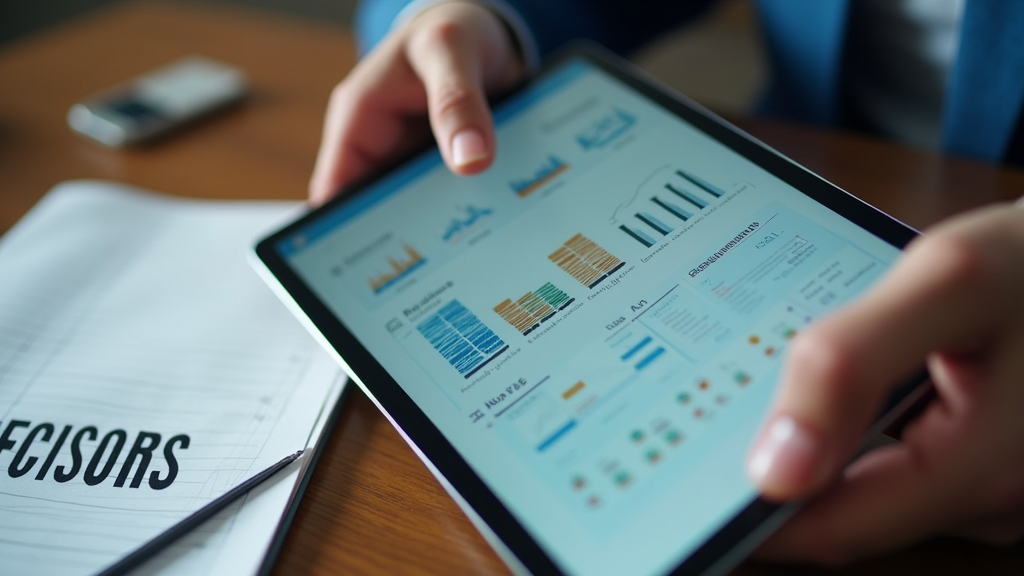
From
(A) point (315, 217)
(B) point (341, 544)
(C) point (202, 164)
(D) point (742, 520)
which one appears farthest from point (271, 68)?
(D) point (742, 520)

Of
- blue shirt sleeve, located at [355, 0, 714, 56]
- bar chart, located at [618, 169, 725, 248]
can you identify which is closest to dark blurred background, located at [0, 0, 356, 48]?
blue shirt sleeve, located at [355, 0, 714, 56]

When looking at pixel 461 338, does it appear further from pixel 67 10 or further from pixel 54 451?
pixel 67 10

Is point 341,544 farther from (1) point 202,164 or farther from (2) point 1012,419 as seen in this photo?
(1) point 202,164

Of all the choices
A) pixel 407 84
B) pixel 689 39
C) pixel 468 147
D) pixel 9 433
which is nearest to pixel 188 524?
pixel 9 433

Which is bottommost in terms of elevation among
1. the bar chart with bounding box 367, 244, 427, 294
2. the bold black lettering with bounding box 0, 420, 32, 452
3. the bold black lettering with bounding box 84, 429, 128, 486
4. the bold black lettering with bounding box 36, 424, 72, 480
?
the bar chart with bounding box 367, 244, 427, 294

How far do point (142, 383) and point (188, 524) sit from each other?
0.14 meters

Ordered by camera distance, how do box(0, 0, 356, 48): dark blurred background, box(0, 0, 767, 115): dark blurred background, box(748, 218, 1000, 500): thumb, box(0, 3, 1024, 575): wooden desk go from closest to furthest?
box(748, 218, 1000, 500): thumb
box(0, 3, 1024, 575): wooden desk
box(0, 0, 767, 115): dark blurred background
box(0, 0, 356, 48): dark blurred background

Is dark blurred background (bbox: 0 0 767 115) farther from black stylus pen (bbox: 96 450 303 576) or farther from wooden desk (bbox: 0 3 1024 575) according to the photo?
black stylus pen (bbox: 96 450 303 576)

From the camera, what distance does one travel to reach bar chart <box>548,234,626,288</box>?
0.39 metres

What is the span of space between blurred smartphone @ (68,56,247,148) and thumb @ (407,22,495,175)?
305 millimetres

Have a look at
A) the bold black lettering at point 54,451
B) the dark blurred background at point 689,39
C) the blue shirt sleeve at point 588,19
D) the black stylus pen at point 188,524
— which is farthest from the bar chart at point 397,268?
the dark blurred background at point 689,39

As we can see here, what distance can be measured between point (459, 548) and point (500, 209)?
209 mm

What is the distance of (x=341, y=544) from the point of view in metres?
0.38

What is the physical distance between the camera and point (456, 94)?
480 millimetres
